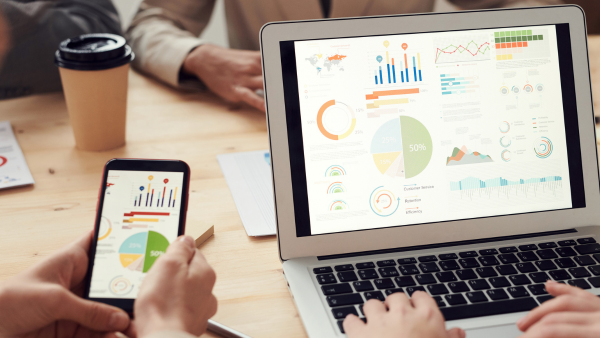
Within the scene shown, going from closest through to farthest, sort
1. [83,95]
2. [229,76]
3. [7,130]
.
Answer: [83,95], [7,130], [229,76]

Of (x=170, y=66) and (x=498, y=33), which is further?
(x=170, y=66)

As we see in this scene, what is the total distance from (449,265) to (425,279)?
1.8 inches

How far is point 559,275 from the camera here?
1.79ft

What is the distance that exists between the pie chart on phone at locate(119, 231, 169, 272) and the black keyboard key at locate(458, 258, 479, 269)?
347mm

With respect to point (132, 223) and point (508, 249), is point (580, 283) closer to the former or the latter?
point (508, 249)

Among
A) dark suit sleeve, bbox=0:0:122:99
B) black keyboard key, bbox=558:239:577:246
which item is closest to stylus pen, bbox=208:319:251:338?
black keyboard key, bbox=558:239:577:246

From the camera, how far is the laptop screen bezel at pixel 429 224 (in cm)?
58

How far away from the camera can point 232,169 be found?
0.86 meters

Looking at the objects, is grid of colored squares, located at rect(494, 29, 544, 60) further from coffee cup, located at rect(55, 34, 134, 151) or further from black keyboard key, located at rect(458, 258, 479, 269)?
coffee cup, located at rect(55, 34, 134, 151)

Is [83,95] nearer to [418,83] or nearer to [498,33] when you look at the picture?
[418,83]

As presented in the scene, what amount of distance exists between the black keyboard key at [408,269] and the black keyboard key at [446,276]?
2cm

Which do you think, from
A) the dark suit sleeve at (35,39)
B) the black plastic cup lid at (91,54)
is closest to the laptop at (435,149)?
the black plastic cup lid at (91,54)

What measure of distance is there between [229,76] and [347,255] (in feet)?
2.16

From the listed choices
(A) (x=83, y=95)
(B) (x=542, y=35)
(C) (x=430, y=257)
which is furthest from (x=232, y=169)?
(B) (x=542, y=35)
